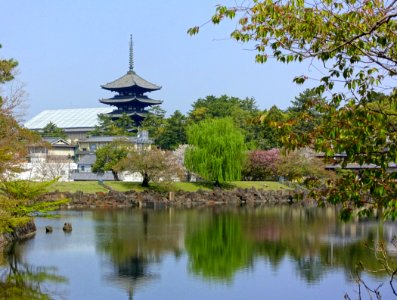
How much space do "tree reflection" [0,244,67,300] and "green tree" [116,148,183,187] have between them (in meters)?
23.0

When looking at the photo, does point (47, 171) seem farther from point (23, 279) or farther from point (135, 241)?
point (23, 279)

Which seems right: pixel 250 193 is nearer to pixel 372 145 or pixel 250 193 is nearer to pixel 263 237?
pixel 263 237

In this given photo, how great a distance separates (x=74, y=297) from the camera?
41.7ft

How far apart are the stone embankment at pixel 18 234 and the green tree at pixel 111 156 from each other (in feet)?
69.4

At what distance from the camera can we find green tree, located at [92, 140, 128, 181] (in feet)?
143

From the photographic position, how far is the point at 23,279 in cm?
1427

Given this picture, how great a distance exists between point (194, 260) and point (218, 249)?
89.0 inches

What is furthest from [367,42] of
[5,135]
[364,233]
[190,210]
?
[190,210]

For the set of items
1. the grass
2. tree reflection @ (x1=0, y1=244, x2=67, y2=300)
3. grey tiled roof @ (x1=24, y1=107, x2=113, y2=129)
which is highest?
grey tiled roof @ (x1=24, y1=107, x2=113, y2=129)

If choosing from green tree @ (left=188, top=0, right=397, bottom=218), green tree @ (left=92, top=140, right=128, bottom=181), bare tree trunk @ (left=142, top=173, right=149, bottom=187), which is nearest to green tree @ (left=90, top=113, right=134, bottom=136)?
green tree @ (left=92, top=140, right=128, bottom=181)

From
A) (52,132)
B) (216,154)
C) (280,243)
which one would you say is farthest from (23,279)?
(52,132)

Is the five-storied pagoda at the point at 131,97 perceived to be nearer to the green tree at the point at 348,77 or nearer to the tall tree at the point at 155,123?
the tall tree at the point at 155,123

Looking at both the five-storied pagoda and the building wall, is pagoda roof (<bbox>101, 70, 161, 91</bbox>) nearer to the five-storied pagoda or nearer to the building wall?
the five-storied pagoda

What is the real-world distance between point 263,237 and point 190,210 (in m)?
11.7
